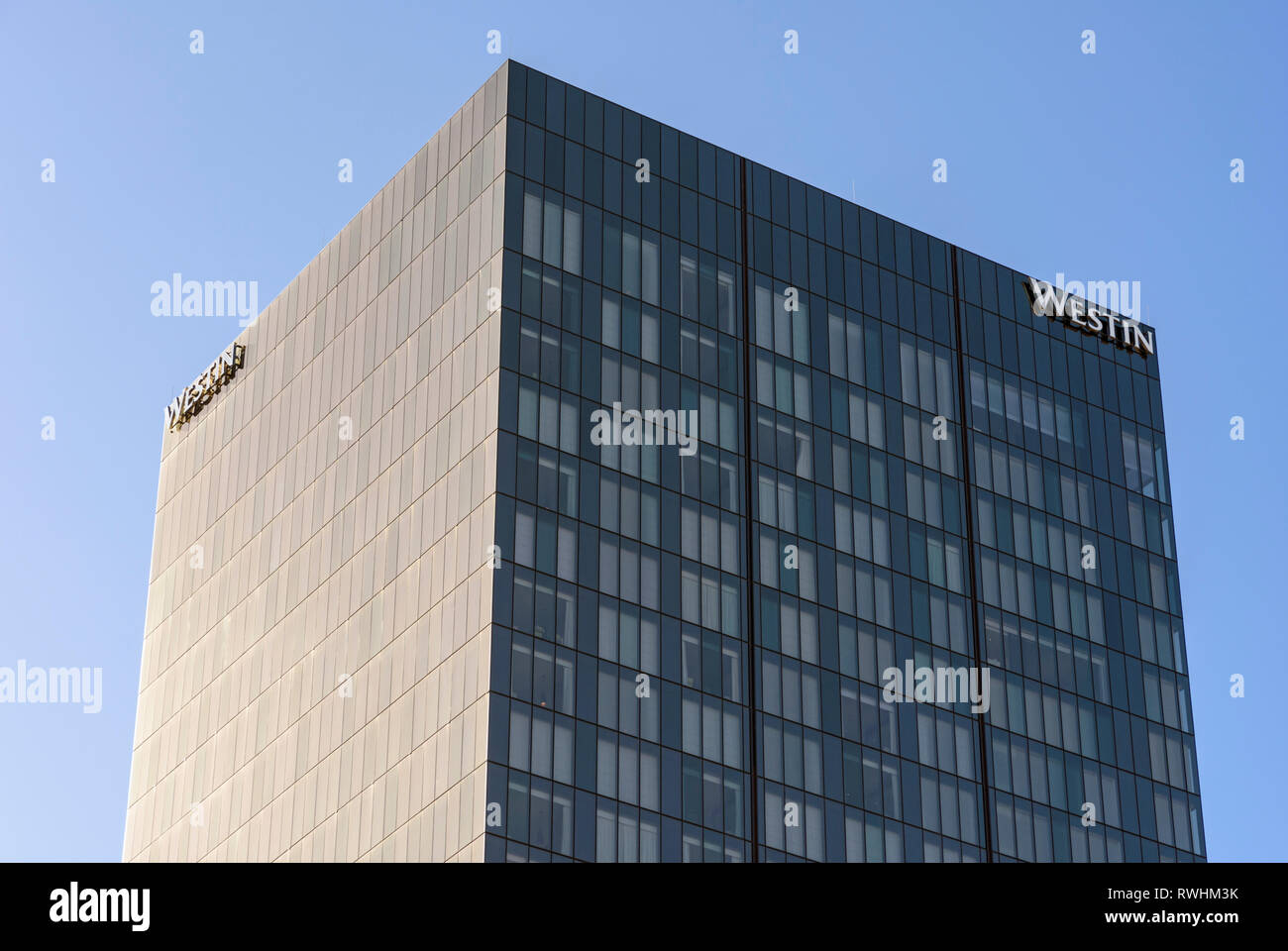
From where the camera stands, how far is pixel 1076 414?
113 metres

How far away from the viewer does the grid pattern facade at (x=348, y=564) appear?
88.0m

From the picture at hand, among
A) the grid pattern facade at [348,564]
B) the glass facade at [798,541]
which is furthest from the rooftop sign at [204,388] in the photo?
the glass facade at [798,541]

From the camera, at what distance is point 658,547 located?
3617 inches

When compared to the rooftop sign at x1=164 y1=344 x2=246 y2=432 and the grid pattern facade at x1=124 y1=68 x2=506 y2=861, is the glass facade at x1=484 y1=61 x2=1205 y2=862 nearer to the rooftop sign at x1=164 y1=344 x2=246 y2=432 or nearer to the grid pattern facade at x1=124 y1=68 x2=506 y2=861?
the grid pattern facade at x1=124 y1=68 x2=506 y2=861

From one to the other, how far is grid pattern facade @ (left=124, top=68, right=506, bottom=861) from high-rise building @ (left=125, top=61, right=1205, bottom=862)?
0.25 m

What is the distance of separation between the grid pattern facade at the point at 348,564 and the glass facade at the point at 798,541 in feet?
8.52

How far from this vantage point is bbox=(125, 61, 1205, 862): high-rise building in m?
87.6

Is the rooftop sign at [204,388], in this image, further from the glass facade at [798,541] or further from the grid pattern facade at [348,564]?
the glass facade at [798,541]

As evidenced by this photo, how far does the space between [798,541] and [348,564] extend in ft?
66.5

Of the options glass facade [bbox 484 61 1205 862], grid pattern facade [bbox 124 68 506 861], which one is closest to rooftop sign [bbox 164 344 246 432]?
grid pattern facade [bbox 124 68 506 861]

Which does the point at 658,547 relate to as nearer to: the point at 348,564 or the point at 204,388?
the point at 348,564

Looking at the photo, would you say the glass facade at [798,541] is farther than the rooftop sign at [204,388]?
No

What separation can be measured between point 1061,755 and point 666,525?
932 inches
